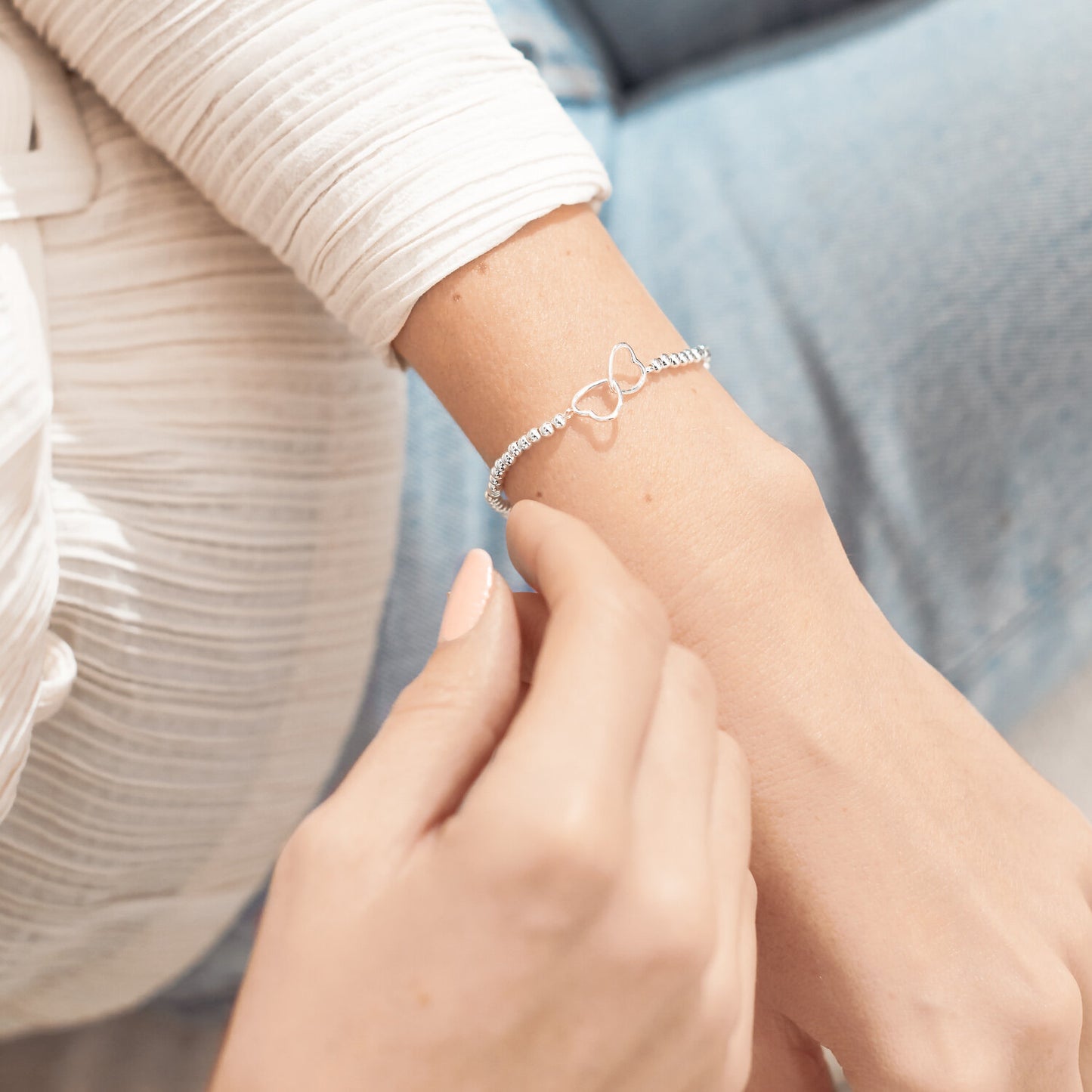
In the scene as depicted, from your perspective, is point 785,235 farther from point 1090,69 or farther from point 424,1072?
point 424,1072

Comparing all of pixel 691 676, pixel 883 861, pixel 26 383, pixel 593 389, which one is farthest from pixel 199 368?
pixel 883 861

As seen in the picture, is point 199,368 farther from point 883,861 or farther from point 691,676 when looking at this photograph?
point 883,861

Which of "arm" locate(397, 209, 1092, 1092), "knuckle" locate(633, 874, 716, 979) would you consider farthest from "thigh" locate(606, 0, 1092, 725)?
"knuckle" locate(633, 874, 716, 979)

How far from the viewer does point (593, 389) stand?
466mm

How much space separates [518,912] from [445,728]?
7 cm

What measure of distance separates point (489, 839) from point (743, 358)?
1.59ft

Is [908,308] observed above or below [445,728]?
below

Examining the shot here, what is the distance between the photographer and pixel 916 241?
0.63 meters

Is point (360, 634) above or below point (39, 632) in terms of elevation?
below

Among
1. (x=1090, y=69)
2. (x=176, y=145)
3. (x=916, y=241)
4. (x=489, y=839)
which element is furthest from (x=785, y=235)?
(x=489, y=839)

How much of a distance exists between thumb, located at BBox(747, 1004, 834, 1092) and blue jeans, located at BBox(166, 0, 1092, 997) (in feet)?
1.05

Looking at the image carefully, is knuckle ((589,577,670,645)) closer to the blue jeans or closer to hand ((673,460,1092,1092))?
A: hand ((673,460,1092,1092))

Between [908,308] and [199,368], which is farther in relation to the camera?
[908,308]

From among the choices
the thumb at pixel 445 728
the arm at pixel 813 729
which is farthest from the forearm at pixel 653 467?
the thumb at pixel 445 728
